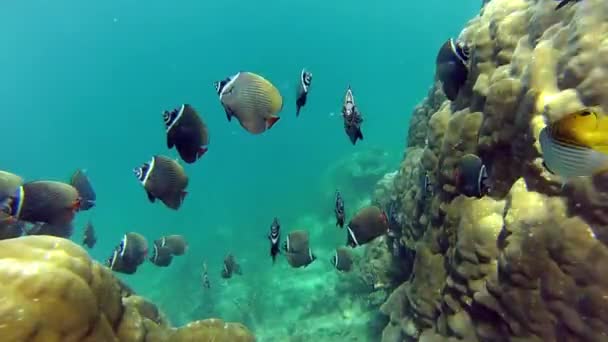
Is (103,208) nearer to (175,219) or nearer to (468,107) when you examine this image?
(175,219)

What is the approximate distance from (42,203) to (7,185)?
641mm

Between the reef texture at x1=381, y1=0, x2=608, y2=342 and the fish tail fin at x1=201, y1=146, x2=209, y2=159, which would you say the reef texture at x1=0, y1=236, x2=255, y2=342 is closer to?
the fish tail fin at x1=201, y1=146, x2=209, y2=159

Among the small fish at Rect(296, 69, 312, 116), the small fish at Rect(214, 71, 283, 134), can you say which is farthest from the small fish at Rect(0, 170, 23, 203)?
the small fish at Rect(296, 69, 312, 116)

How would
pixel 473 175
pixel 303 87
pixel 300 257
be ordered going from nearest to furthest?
pixel 303 87 → pixel 473 175 → pixel 300 257

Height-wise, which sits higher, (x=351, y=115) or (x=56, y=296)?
(x=351, y=115)

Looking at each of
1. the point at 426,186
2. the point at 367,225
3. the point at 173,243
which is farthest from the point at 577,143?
the point at 173,243

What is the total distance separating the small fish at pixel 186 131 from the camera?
3611mm

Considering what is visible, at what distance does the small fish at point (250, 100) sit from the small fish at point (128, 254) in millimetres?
3857

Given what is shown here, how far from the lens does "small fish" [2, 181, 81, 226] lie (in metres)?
4.39

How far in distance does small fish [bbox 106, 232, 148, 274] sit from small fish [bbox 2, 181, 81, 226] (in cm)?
186

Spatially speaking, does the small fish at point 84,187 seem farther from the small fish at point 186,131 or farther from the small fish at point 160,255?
the small fish at point 186,131

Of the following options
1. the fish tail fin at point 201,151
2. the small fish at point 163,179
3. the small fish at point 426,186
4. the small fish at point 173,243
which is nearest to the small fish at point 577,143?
the fish tail fin at point 201,151

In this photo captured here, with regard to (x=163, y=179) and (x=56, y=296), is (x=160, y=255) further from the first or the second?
(x=56, y=296)

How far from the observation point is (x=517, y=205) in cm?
374
